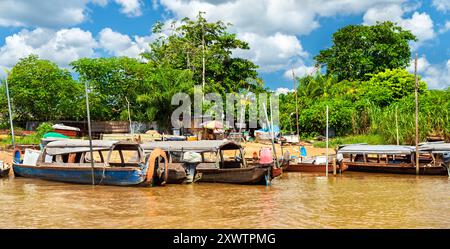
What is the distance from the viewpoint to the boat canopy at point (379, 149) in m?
20.8

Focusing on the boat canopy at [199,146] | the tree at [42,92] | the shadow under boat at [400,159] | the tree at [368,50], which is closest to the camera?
the boat canopy at [199,146]

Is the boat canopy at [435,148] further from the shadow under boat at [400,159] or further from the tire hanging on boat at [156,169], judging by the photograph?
the tire hanging on boat at [156,169]

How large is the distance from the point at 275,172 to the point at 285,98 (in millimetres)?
24311

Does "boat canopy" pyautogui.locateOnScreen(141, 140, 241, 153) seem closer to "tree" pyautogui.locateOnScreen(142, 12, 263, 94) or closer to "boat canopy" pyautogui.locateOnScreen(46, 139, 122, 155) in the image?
"boat canopy" pyautogui.locateOnScreen(46, 139, 122, 155)

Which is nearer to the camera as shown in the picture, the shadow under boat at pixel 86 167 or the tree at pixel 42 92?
the shadow under boat at pixel 86 167

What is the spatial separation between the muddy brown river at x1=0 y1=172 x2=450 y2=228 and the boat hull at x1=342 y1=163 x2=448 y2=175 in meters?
2.04

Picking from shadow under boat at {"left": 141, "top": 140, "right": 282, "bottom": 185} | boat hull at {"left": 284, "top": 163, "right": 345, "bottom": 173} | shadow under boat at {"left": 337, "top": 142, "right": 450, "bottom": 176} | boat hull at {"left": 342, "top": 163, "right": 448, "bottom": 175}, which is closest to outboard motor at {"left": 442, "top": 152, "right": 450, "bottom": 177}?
shadow under boat at {"left": 337, "top": 142, "right": 450, "bottom": 176}

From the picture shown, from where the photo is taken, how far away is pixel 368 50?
4625 centimetres

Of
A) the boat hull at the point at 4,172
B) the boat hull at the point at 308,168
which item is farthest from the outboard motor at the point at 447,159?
the boat hull at the point at 4,172

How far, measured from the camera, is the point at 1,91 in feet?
107

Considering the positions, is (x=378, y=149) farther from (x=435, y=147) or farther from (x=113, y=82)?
(x=113, y=82)

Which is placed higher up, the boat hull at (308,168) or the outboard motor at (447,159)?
the outboard motor at (447,159)

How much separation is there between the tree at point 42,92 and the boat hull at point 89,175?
16.6 metres

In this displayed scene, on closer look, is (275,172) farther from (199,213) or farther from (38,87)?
(38,87)
